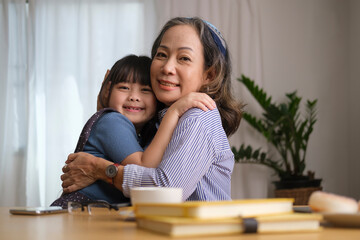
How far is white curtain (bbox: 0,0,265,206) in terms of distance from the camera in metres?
4.44

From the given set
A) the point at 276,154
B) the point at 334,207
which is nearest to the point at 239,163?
the point at 276,154

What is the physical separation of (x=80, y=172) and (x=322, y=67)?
3645 millimetres

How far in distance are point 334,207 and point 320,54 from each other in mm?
4232

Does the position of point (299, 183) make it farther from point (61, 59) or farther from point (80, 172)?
point (80, 172)

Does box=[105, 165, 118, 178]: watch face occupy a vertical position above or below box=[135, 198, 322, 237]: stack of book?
above

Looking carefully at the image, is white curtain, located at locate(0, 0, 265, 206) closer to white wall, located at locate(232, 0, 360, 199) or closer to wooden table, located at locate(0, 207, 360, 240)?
white wall, located at locate(232, 0, 360, 199)

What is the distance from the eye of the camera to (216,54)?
182cm

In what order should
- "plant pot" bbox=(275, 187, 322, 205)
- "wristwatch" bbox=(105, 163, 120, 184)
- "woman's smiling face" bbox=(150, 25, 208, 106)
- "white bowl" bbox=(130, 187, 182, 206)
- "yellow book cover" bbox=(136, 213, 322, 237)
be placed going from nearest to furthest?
"yellow book cover" bbox=(136, 213, 322, 237) → "white bowl" bbox=(130, 187, 182, 206) → "wristwatch" bbox=(105, 163, 120, 184) → "woman's smiling face" bbox=(150, 25, 208, 106) → "plant pot" bbox=(275, 187, 322, 205)

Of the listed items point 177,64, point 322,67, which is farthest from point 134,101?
point 322,67

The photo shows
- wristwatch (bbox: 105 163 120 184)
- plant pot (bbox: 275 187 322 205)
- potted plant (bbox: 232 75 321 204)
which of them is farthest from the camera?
potted plant (bbox: 232 75 321 204)

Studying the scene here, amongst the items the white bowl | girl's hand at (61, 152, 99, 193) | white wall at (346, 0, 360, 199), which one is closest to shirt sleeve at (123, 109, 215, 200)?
girl's hand at (61, 152, 99, 193)

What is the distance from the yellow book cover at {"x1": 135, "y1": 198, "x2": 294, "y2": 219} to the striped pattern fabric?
1.83ft

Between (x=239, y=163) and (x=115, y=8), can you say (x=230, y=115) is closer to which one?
(x=239, y=163)

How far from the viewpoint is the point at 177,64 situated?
5.65ft
